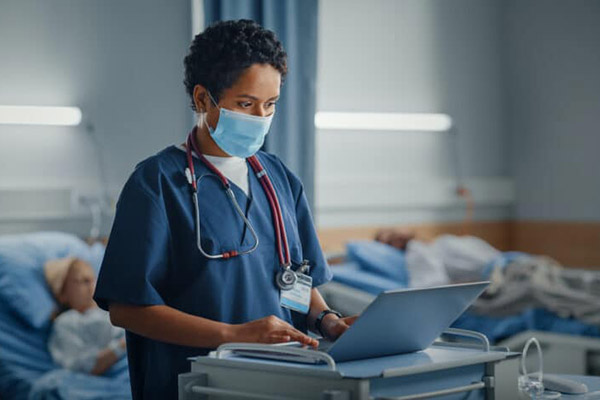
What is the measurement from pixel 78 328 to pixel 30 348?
0.19 meters

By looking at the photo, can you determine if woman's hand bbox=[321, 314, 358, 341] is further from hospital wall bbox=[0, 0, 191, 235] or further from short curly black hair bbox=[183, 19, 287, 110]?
hospital wall bbox=[0, 0, 191, 235]

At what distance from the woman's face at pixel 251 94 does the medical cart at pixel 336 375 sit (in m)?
0.51

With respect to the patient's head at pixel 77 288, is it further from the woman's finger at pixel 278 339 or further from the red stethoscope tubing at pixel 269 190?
the woman's finger at pixel 278 339

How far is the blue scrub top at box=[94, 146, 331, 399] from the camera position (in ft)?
5.16

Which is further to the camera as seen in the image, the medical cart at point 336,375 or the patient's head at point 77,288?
the patient's head at point 77,288

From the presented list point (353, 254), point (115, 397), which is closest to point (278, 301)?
point (115, 397)

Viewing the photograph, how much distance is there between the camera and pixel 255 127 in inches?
67.8

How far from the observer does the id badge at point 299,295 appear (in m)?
1.74

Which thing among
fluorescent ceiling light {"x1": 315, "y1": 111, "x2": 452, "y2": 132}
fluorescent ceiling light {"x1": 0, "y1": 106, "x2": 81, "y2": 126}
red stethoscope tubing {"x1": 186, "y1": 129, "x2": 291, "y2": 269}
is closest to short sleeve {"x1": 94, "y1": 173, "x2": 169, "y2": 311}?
red stethoscope tubing {"x1": 186, "y1": 129, "x2": 291, "y2": 269}

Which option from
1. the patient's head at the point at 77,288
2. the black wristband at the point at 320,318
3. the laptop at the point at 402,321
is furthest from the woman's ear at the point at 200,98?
the patient's head at the point at 77,288

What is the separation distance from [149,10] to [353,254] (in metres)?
1.52

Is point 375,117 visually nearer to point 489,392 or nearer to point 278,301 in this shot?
point 278,301

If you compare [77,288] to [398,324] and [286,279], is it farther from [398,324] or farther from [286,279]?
[398,324]

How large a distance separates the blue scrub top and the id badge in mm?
23
